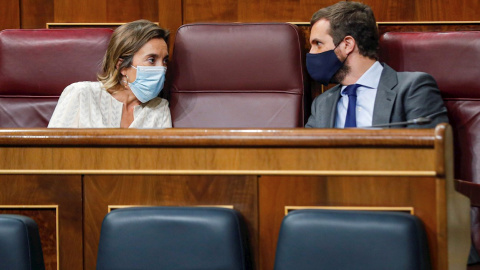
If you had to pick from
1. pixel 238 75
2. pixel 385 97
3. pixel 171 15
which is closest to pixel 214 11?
pixel 171 15

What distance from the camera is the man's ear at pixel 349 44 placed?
1108mm

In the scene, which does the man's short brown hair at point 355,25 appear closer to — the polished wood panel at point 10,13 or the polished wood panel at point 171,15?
the polished wood panel at point 171,15

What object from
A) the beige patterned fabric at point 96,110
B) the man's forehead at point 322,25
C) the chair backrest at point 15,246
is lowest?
the chair backrest at point 15,246

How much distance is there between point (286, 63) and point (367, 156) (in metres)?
0.51

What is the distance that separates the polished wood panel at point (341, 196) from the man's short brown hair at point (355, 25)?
51cm

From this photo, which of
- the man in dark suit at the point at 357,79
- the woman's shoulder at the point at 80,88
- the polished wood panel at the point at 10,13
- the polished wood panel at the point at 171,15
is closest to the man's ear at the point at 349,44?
the man in dark suit at the point at 357,79

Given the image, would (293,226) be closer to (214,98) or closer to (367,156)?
(367,156)

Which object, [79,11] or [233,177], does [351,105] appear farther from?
[79,11]

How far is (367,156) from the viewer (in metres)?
0.63

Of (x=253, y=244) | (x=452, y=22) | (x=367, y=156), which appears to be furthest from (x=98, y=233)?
(x=452, y=22)

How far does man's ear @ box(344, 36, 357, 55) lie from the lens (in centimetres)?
111

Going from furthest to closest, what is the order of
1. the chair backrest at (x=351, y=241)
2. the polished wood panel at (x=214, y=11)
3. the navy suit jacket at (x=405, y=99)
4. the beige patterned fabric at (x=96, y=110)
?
the polished wood panel at (x=214, y=11), the beige patterned fabric at (x=96, y=110), the navy suit jacket at (x=405, y=99), the chair backrest at (x=351, y=241)

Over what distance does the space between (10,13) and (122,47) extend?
364 mm

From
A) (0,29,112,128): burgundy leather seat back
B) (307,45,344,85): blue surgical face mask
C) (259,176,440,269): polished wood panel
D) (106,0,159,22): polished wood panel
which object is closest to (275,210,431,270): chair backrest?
(259,176,440,269): polished wood panel
